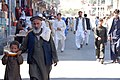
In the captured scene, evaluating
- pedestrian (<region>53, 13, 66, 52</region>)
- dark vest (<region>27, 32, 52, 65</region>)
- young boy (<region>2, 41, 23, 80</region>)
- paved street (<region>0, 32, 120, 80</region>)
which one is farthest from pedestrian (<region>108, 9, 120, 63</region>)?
young boy (<region>2, 41, 23, 80</region>)

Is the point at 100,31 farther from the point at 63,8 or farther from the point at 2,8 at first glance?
the point at 63,8

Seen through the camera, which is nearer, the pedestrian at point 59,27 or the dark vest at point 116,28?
the dark vest at point 116,28

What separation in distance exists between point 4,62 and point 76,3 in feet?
457

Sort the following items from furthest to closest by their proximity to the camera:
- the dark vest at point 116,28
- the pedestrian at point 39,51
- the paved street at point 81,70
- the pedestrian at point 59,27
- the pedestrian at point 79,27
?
the pedestrian at point 79,27, the pedestrian at point 59,27, the dark vest at point 116,28, the paved street at point 81,70, the pedestrian at point 39,51

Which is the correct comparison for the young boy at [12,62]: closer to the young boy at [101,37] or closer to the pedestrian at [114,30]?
the pedestrian at [114,30]

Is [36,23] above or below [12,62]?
above

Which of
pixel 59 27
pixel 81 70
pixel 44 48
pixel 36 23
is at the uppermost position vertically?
pixel 36 23

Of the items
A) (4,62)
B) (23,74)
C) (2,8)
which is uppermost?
(2,8)

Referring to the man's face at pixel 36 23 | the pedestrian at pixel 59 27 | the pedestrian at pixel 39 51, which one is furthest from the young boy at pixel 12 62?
the pedestrian at pixel 59 27

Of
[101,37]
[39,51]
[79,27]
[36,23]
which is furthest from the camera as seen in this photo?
[79,27]

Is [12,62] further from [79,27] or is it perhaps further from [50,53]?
[79,27]

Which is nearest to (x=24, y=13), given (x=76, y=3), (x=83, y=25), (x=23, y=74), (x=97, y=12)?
(x=83, y=25)

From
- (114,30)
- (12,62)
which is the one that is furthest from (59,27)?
(12,62)

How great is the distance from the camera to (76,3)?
146m
